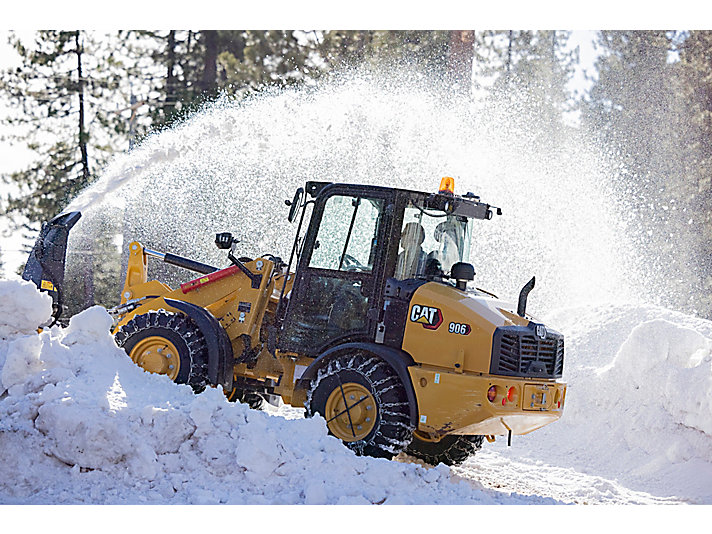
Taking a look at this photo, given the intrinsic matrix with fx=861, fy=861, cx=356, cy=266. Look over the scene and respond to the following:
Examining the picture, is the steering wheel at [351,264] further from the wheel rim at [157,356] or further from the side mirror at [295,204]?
the wheel rim at [157,356]

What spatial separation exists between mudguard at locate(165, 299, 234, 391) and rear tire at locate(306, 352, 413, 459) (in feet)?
2.90

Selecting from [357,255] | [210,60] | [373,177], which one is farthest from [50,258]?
[210,60]

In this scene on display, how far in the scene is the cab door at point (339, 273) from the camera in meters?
6.75

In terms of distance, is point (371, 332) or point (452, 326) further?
point (371, 332)

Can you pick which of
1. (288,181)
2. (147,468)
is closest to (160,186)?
(288,181)

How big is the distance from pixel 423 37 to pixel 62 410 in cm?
1294

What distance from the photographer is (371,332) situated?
667 centimetres

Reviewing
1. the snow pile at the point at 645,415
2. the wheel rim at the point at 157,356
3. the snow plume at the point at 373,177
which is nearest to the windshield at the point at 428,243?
the wheel rim at the point at 157,356

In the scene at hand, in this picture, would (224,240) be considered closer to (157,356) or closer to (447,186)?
(157,356)

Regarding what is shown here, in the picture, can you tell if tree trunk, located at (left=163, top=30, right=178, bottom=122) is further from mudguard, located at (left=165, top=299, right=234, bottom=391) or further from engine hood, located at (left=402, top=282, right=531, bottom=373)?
engine hood, located at (left=402, top=282, right=531, bottom=373)

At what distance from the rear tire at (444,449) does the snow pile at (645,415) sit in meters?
1.29

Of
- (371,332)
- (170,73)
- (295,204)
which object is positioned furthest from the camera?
(170,73)

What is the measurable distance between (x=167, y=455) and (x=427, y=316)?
2.14 metres

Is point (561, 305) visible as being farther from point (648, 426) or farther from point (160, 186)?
point (160, 186)
